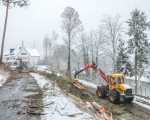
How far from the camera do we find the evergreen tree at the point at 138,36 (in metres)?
20.1

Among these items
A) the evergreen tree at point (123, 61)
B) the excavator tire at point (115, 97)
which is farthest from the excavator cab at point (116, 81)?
the evergreen tree at point (123, 61)

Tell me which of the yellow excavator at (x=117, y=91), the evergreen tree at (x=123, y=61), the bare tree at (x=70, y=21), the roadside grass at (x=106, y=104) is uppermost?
the bare tree at (x=70, y=21)

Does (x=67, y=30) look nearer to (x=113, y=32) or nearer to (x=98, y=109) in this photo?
(x=113, y=32)

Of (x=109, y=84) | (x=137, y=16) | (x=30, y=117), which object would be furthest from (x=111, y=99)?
(x=137, y=16)

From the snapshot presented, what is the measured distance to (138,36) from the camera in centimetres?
2016

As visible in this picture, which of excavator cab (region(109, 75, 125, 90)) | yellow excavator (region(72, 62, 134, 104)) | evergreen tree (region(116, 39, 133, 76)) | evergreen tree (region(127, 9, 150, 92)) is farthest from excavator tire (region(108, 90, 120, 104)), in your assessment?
evergreen tree (region(116, 39, 133, 76))

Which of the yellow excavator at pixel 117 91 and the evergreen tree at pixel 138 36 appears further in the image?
the evergreen tree at pixel 138 36

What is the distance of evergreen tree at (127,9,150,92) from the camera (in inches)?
791

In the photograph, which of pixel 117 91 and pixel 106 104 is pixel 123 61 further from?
pixel 106 104

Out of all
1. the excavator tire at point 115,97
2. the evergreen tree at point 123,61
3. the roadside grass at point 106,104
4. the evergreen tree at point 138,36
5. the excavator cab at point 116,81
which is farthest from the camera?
the evergreen tree at point 123,61

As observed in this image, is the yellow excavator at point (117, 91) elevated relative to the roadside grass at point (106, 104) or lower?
elevated

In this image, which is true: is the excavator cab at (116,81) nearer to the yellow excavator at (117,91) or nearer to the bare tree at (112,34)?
the yellow excavator at (117,91)

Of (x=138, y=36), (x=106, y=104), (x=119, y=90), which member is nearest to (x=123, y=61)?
(x=138, y=36)

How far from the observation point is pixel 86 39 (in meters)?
30.1
